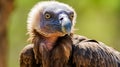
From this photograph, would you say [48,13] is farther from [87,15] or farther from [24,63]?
[87,15]

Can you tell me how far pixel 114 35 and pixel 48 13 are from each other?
69.3 feet

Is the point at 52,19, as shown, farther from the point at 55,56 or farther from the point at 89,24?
the point at 89,24

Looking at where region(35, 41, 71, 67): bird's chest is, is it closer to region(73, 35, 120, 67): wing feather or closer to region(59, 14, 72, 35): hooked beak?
region(73, 35, 120, 67): wing feather

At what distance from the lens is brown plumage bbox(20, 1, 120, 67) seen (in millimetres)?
8898

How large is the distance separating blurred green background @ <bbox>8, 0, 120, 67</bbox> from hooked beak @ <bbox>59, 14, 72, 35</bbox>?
17.2 m

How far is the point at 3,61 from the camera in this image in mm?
16375

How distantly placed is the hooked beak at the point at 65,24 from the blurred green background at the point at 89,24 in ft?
56.5

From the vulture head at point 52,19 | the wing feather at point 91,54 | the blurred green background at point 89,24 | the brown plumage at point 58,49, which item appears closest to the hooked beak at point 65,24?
the vulture head at point 52,19

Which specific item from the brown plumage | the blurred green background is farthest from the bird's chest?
the blurred green background

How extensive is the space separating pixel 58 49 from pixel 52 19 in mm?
463

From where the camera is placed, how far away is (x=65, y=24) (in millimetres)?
8398

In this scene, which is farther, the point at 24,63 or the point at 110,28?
the point at 110,28

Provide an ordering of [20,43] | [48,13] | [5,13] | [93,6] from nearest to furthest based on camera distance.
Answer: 1. [48,13]
2. [5,13]
3. [93,6]
4. [20,43]

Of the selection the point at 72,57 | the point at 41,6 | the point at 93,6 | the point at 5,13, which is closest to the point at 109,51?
the point at 72,57
